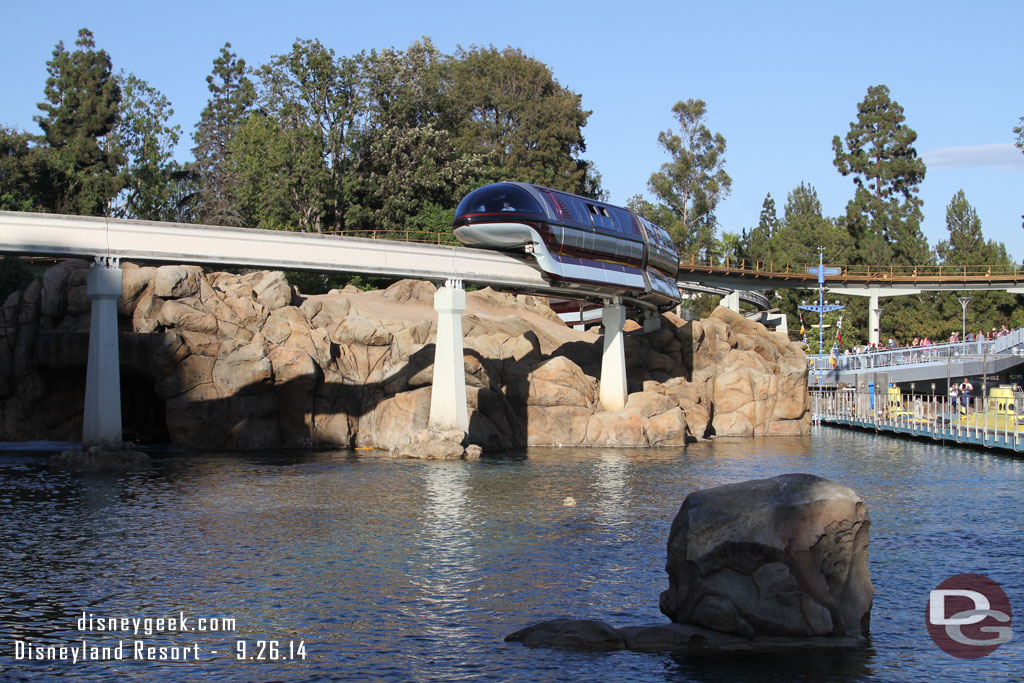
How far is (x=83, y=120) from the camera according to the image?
82.9m

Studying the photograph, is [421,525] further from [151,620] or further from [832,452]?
[832,452]

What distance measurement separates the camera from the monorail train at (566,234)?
48688 mm

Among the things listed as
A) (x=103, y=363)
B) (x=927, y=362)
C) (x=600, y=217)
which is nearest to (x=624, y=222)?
(x=600, y=217)

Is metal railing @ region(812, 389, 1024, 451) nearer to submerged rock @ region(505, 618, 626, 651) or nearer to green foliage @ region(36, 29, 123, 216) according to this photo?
submerged rock @ region(505, 618, 626, 651)

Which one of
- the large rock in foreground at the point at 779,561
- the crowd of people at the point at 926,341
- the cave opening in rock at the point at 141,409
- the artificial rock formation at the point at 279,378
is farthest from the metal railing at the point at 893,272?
the large rock in foreground at the point at 779,561

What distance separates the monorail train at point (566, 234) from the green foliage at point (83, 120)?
→ 141 feet

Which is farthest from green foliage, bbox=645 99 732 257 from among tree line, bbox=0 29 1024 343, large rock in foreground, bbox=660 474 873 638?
large rock in foreground, bbox=660 474 873 638

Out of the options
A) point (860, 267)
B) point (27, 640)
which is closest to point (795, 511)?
point (27, 640)

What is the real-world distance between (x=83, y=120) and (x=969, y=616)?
80.5m

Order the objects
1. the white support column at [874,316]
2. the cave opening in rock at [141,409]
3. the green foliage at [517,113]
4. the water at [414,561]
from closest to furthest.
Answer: the water at [414,561] → the cave opening in rock at [141,409] → the green foliage at [517,113] → the white support column at [874,316]

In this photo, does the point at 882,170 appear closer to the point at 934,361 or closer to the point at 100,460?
the point at 934,361

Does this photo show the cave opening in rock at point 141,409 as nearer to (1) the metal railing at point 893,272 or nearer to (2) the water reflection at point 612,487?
(2) the water reflection at point 612,487

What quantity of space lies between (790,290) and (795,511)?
108 metres

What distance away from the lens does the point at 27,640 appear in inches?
678
